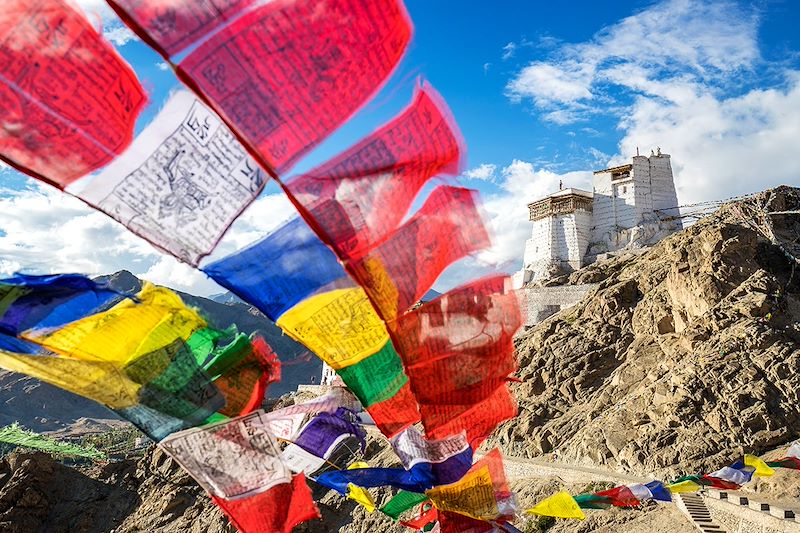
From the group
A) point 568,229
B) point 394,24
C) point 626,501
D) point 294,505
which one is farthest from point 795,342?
point 568,229

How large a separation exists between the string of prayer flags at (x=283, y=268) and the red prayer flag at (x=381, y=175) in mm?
750

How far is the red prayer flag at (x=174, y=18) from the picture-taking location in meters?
2.57

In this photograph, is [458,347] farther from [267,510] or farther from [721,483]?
[721,483]

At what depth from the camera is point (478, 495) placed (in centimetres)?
606

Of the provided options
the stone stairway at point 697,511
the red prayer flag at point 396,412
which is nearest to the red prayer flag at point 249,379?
the red prayer flag at point 396,412

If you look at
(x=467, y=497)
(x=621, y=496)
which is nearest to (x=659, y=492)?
(x=621, y=496)

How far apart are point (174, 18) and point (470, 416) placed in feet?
12.8

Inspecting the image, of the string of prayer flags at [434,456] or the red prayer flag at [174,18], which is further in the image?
the string of prayer flags at [434,456]

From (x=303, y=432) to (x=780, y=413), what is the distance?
1321 cm

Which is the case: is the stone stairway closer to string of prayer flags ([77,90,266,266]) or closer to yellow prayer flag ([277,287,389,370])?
yellow prayer flag ([277,287,389,370])

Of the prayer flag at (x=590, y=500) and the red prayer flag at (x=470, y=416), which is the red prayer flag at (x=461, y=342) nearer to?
the red prayer flag at (x=470, y=416)

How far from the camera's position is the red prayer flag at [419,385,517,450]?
15.9ft

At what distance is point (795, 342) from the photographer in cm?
1670

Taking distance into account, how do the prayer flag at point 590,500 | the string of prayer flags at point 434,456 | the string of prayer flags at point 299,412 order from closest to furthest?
the string of prayer flags at point 434,456, the string of prayer flags at point 299,412, the prayer flag at point 590,500
